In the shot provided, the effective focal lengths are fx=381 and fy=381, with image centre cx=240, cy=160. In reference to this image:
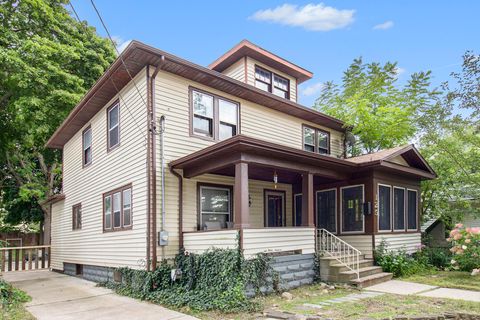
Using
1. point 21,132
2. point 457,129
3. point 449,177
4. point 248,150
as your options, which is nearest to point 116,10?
point 248,150

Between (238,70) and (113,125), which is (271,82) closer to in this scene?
(238,70)

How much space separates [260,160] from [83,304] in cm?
484

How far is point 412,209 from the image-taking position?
1262 cm

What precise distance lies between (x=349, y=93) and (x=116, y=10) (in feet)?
39.6

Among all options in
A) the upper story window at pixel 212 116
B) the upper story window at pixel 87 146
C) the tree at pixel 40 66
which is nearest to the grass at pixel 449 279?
the upper story window at pixel 212 116

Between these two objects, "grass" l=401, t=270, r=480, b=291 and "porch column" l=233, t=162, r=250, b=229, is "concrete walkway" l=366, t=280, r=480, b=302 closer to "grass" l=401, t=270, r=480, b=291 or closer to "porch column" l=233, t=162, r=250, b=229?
"grass" l=401, t=270, r=480, b=291

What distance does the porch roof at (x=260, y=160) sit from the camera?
26.0 ft

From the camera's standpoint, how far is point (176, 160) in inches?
349

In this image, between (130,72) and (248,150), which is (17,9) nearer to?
(130,72)

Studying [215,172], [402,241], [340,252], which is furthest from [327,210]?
[215,172]

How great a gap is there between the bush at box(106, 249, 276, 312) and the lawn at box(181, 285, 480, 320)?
307mm

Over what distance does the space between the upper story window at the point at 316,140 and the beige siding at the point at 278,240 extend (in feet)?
14.2

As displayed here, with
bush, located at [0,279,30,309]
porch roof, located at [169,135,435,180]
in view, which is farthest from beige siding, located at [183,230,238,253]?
bush, located at [0,279,30,309]

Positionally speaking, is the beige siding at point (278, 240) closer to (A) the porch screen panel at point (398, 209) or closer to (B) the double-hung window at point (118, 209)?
(B) the double-hung window at point (118, 209)
